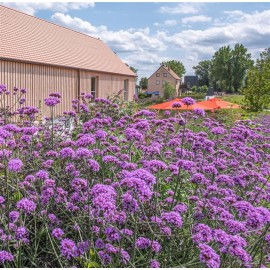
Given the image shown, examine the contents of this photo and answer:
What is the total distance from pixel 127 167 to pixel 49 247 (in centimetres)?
116

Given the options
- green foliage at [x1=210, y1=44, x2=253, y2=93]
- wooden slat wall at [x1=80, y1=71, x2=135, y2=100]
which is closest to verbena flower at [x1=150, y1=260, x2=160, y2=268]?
wooden slat wall at [x1=80, y1=71, x2=135, y2=100]

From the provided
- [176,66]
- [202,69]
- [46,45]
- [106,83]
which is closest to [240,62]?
[176,66]

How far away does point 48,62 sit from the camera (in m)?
20.3

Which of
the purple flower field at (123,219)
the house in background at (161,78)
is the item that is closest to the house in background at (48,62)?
the purple flower field at (123,219)

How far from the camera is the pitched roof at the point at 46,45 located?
19.1m

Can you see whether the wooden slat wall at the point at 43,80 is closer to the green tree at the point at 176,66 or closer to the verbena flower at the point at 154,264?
the verbena flower at the point at 154,264

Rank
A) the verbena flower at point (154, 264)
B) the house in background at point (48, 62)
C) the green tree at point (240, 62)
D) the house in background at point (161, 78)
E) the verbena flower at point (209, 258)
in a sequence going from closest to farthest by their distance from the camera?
the verbena flower at point (209, 258) → the verbena flower at point (154, 264) → the house in background at point (48, 62) → the house in background at point (161, 78) → the green tree at point (240, 62)

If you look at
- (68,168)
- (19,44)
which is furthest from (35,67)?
(68,168)

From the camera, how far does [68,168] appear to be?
396cm

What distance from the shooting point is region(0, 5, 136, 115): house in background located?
18.3 metres

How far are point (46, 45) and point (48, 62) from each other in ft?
9.39

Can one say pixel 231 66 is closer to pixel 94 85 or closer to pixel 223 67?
pixel 223 67

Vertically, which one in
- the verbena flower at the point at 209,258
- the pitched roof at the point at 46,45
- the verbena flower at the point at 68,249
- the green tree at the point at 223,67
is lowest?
the verbena flower at the point at 68,249

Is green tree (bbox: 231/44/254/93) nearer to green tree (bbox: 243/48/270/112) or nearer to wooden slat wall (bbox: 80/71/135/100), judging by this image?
wooden slat wall (bbox: 80/71/135/100)
